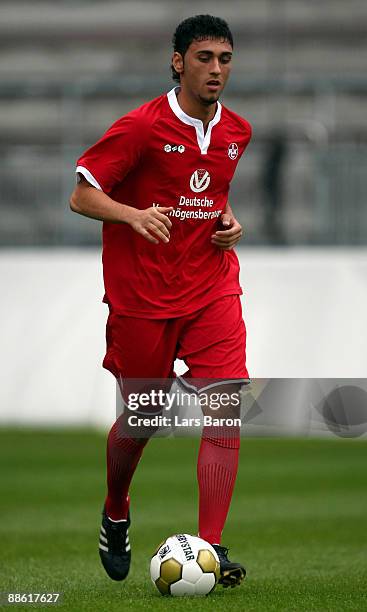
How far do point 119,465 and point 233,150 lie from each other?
1.64 meters

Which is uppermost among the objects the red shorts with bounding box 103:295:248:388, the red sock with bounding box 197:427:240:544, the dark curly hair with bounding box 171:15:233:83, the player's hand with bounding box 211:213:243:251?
the dark curly hair with bounding box 171:15:233:83

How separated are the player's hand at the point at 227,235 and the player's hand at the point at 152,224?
39 centimetres

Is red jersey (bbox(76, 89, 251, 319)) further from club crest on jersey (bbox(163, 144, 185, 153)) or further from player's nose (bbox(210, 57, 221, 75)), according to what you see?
player's nose (bbox(210, 57, 221, 75))

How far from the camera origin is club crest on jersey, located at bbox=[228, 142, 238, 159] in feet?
22.8

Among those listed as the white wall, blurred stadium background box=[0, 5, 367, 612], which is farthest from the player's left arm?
the white wall

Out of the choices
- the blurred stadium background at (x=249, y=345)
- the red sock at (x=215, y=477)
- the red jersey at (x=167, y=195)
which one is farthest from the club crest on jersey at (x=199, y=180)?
the blurred stadium background at (x=249, y=345)

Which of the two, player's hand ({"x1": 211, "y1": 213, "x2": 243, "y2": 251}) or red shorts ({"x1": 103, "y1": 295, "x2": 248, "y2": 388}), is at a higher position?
player's hand ({"x1": 211, "y1": 213, "x2": 243, "y2": 251})

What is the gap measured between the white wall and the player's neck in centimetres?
727

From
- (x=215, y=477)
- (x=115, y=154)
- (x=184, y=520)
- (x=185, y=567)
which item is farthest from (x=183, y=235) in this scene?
(x=184, y=520)

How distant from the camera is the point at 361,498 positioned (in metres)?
11.3

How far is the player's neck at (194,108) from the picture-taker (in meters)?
6.84

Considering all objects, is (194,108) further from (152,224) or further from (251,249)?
(251,249)

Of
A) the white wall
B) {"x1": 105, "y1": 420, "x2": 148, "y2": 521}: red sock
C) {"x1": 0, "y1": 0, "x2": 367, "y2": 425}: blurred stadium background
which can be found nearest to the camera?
{"x1": 105, "y1": 420, "x2": 148, "y2": 521}: red sock

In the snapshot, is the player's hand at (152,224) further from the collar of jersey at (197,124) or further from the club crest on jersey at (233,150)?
the club crest on jersey at (233,150)
